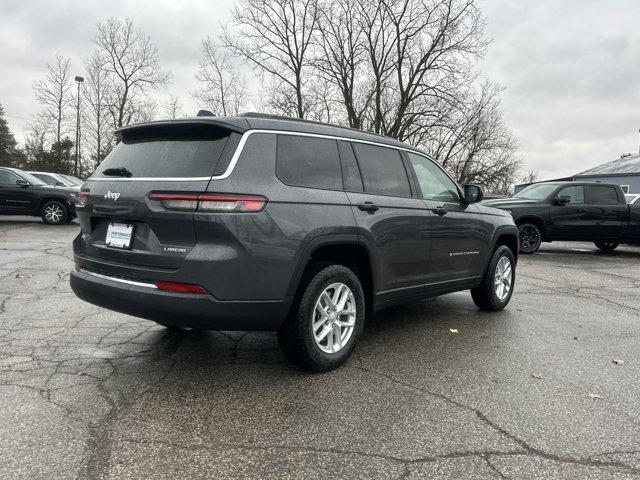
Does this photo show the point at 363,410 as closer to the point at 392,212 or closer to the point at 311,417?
the point at 311,417

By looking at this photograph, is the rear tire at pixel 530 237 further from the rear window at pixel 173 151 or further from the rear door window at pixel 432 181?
the rear window at pixel 173 151

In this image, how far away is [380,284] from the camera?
159 inches

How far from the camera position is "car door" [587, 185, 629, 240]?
12461mm

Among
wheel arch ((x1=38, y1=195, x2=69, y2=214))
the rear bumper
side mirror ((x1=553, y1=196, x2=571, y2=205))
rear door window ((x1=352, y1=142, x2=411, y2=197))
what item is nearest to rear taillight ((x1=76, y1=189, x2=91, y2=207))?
the rear bumper

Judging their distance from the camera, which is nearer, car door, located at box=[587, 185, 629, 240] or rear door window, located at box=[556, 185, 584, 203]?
rear door window, located at box=[556, 185, 584, 203]

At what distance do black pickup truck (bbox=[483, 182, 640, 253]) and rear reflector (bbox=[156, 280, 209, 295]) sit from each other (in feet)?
33.0

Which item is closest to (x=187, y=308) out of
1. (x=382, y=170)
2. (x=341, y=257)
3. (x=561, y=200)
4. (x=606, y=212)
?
(x=341, y=257)

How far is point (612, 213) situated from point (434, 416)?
11946 millimetres

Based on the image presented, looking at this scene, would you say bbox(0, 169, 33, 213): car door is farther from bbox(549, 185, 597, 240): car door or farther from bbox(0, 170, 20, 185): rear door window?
bbox(549, 185, 597, 240): car door

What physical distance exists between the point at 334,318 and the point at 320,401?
70 cm

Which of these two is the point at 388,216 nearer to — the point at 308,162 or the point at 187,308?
the point at 308,162

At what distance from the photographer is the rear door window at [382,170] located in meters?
4.06

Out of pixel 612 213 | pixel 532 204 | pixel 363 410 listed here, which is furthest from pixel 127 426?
pixel 612 213

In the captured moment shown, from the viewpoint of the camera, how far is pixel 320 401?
3100 mm
